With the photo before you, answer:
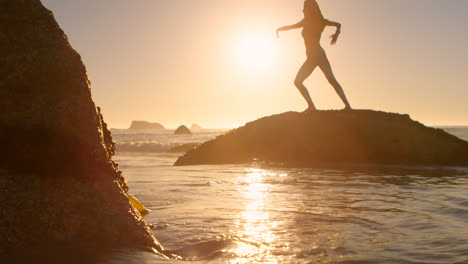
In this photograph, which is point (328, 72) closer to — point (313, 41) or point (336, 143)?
point (313, 41)

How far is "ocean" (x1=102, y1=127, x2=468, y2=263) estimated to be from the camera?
2104mm

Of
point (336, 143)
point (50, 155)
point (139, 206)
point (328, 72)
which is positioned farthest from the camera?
point (328, 72)

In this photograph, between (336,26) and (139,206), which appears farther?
(336,26)

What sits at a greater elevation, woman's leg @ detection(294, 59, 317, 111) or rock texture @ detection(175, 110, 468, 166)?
woman's leg @ detection(294, 59, 317, 111)

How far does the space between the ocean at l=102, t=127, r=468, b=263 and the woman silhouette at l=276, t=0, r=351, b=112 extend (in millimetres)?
3309

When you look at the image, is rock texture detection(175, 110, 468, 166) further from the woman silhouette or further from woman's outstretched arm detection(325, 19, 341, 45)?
woman's outstretched arm detection(325, 19, 341, 45)

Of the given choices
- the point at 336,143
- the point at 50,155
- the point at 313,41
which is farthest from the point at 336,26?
the point at 50,155

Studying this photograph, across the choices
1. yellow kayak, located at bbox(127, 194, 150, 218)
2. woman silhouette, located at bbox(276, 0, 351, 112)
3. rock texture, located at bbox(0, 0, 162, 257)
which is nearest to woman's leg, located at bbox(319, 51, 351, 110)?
woman silhouette, located at bbox(276, 0, 351, 112)

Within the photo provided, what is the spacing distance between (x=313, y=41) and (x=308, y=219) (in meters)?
5.98

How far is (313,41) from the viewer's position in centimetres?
821

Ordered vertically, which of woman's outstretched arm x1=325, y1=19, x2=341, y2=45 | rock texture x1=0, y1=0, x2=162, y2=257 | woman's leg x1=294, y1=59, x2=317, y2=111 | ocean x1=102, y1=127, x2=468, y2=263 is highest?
woman's outstretched arm x1=325, y1=19, x2=341, y2=45

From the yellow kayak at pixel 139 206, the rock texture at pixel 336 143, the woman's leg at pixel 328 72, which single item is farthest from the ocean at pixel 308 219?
the woman's leg at pixel 328 72

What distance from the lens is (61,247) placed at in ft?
6.00

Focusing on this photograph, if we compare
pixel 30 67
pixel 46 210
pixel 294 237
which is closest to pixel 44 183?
pixel 46 210
